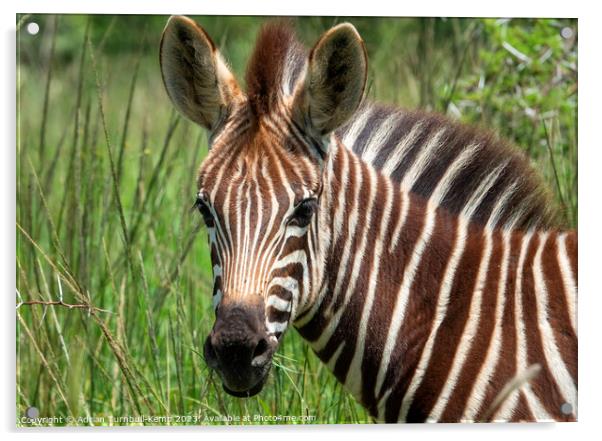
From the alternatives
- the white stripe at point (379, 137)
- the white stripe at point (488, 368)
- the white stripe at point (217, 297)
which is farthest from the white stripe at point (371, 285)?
the white stripe at point (217, 297)

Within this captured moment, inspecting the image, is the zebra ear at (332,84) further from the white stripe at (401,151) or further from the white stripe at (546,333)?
the white stripe at (546,333)

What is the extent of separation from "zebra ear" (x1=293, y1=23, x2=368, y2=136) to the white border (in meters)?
0.84

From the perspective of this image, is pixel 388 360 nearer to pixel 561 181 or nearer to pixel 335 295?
pixel 335 295

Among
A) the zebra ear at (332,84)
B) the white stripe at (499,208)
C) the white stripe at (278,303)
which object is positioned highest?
the zebra ear at (332,84)

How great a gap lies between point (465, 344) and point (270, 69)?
3.38 ft

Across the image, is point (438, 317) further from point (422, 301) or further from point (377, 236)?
point (377, 236)

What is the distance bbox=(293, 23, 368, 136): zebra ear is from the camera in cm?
268

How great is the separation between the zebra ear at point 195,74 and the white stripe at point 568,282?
3.76 ft

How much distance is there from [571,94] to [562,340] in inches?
51.7

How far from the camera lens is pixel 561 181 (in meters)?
3.96
